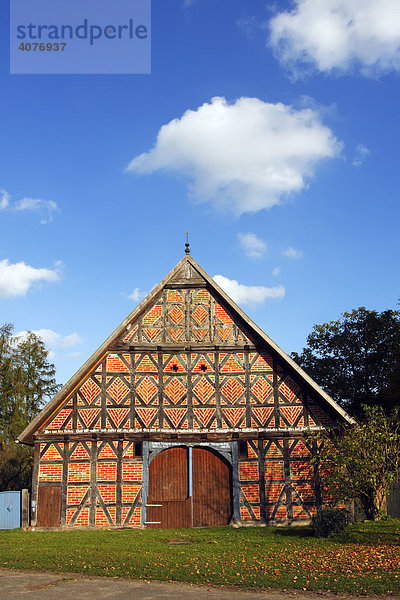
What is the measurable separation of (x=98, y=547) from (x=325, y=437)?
7532 mm

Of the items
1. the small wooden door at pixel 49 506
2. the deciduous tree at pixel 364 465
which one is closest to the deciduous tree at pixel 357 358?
the deciduous tree at pixel 364 465

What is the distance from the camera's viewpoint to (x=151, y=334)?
57.1 ft

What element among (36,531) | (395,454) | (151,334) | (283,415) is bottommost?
(36,531)

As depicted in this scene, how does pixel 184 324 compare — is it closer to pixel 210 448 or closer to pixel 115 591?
pixel 210 448

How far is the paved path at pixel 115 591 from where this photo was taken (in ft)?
25.1

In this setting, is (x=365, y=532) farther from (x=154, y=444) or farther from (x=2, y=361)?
(x=2, y=361)

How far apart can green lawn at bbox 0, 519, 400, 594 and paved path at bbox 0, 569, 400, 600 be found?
33 cm

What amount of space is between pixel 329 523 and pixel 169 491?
5234 millimetres

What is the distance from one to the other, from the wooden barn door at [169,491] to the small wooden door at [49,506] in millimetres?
2719

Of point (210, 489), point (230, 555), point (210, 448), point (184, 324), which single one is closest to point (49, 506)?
point (210, 489)

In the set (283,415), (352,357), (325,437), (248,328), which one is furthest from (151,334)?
(352,357)

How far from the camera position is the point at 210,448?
53.7 feet

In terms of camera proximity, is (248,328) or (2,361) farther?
(2,361)

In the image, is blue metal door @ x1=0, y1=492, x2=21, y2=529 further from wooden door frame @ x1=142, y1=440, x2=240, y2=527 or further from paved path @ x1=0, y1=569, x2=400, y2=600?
paved path @ x1=0, y1=569, x2=400, y2=600
